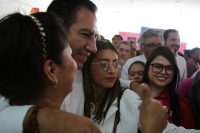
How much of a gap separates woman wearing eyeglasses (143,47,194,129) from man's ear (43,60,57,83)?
111cm

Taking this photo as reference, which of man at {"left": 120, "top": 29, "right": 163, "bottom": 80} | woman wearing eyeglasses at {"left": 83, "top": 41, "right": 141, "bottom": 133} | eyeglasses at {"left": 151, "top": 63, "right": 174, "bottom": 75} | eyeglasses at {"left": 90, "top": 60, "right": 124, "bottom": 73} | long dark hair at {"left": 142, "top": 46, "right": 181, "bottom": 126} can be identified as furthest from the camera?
man at {"left": 120, "top": 29, "right": 163, "bottom": 80}

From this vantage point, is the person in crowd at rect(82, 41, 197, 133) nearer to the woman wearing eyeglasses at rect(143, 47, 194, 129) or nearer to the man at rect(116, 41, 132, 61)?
the woman wearing eyeglasses at rect(143, 47, 194, 129)

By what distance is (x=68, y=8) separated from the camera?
1211 mm

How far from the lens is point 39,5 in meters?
4.98

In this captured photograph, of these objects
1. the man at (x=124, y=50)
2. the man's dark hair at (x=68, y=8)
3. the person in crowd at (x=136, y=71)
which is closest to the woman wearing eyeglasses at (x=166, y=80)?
the person in crowd at (x=136, y=71)

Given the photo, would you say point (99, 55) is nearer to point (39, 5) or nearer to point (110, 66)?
point (110, 66)

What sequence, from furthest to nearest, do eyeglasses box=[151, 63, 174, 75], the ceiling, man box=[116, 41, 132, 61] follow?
the ceiling → man box=[116, 41, 132, 61] → eyeglasses box=[151, 63, 174, 75]

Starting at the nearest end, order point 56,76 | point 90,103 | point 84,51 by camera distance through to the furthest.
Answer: point 56,76 → point 84,51 → point 90,103

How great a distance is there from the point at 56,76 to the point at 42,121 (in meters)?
0.16

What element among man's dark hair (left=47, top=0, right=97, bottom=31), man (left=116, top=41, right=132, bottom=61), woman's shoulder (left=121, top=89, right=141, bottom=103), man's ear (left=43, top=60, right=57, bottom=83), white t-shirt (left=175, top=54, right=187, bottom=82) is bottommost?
white t-shirt (left=175, top=54, right=187, bottom=82)

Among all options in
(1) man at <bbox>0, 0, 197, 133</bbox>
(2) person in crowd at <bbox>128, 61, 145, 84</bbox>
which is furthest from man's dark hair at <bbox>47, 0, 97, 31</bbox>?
(2) person in crowd at <bbox>128, 61, 145, 84</bbox>

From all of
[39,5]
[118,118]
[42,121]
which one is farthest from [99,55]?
[39,5]

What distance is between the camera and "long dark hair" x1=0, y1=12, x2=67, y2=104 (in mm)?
608

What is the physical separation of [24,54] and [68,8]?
67cm
